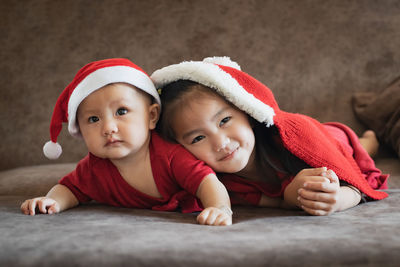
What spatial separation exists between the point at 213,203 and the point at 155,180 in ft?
0.72

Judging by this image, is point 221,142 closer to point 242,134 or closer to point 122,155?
point 242,134

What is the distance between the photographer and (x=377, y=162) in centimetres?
154

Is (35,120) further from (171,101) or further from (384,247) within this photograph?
(384,247)

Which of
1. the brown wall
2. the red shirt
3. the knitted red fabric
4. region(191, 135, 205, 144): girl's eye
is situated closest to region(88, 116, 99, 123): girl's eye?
the red shirt

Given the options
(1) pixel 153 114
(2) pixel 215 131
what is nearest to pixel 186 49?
(1) pixel 153 114

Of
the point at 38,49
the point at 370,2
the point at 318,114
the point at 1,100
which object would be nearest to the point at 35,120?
the point at 1,100

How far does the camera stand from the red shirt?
1.08 meters

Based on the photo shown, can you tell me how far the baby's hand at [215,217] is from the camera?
843 millimetres

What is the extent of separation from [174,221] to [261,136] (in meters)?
0.42

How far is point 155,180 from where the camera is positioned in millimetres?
1110

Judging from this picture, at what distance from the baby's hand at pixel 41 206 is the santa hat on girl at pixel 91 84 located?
19 centimetres

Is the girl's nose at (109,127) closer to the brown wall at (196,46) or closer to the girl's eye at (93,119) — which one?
the girl's eye at (93,119)

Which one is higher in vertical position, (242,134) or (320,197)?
(242,134)

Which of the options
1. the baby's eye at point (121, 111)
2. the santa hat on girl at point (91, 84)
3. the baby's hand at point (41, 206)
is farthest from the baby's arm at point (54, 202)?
the baby's eye at point (121, 111)
